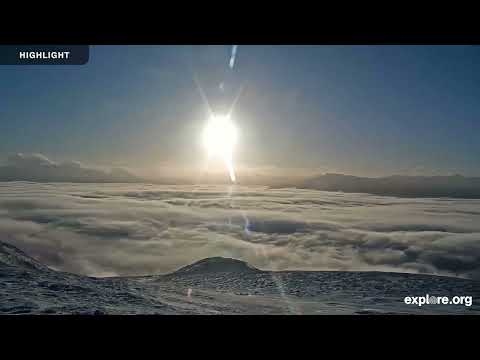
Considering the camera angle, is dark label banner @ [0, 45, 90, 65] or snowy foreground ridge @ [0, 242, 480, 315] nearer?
snowy foreground ridge @ [0, 242, 480, 315]

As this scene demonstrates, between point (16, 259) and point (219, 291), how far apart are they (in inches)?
61.6

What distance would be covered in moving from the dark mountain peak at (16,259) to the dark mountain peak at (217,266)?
42.9 inches

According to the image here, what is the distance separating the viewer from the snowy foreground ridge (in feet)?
7.43

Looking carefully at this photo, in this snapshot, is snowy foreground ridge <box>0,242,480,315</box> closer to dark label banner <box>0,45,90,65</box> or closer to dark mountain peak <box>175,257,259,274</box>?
dark mountain peak <box>175,257,259,274</box>

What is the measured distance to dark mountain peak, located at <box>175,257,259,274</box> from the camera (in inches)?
96.0

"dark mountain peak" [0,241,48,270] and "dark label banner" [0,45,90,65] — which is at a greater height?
"dark label banner" [0,45,90,65]

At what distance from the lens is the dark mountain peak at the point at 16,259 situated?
7.78 feet

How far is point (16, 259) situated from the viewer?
2482 mm
